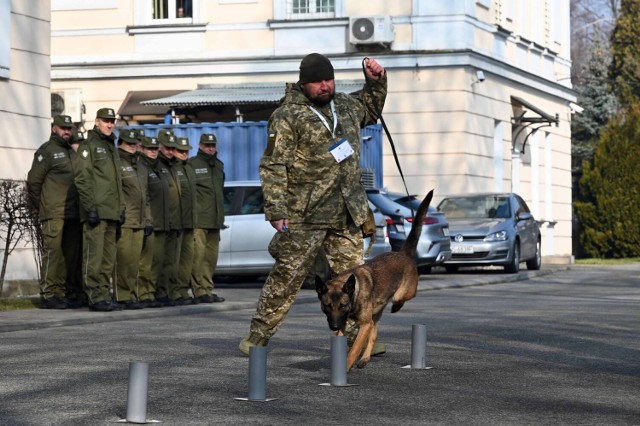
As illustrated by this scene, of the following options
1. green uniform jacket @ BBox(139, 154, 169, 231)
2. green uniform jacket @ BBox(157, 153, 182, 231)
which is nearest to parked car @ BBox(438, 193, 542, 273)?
green uniform jacket @ BBox(157, 153, 182, 231)

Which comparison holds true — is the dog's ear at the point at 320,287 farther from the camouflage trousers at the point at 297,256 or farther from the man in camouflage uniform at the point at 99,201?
the man in camouflage uniform at the point at 99,201

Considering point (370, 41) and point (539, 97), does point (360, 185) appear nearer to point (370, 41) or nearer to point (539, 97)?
point (370, 41)

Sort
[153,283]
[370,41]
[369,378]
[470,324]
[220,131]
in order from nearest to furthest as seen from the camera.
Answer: [369,378]
[470,324]
[153,283]
[220,131]
[370,41]

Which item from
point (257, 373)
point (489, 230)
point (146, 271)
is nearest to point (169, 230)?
point (146, 271)

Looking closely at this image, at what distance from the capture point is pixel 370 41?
3369 cm

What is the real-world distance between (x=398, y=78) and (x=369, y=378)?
80.2ft

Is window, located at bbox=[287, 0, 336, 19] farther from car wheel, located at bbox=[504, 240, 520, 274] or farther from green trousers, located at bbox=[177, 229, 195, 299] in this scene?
green trousers, located at bbox=[177, 229, 195, 299]

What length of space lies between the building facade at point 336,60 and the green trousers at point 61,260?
1446cm

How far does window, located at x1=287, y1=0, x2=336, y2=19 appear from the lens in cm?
3469

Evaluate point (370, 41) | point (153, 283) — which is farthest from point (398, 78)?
point (153, 283)

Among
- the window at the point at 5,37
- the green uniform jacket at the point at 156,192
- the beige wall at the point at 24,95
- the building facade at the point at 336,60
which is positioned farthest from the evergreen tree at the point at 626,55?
the green uniform jacket at the point at 156,192

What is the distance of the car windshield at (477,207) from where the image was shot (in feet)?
97.6

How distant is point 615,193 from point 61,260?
2848 centimetres

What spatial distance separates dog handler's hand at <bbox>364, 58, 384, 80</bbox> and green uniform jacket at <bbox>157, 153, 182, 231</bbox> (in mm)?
8150
